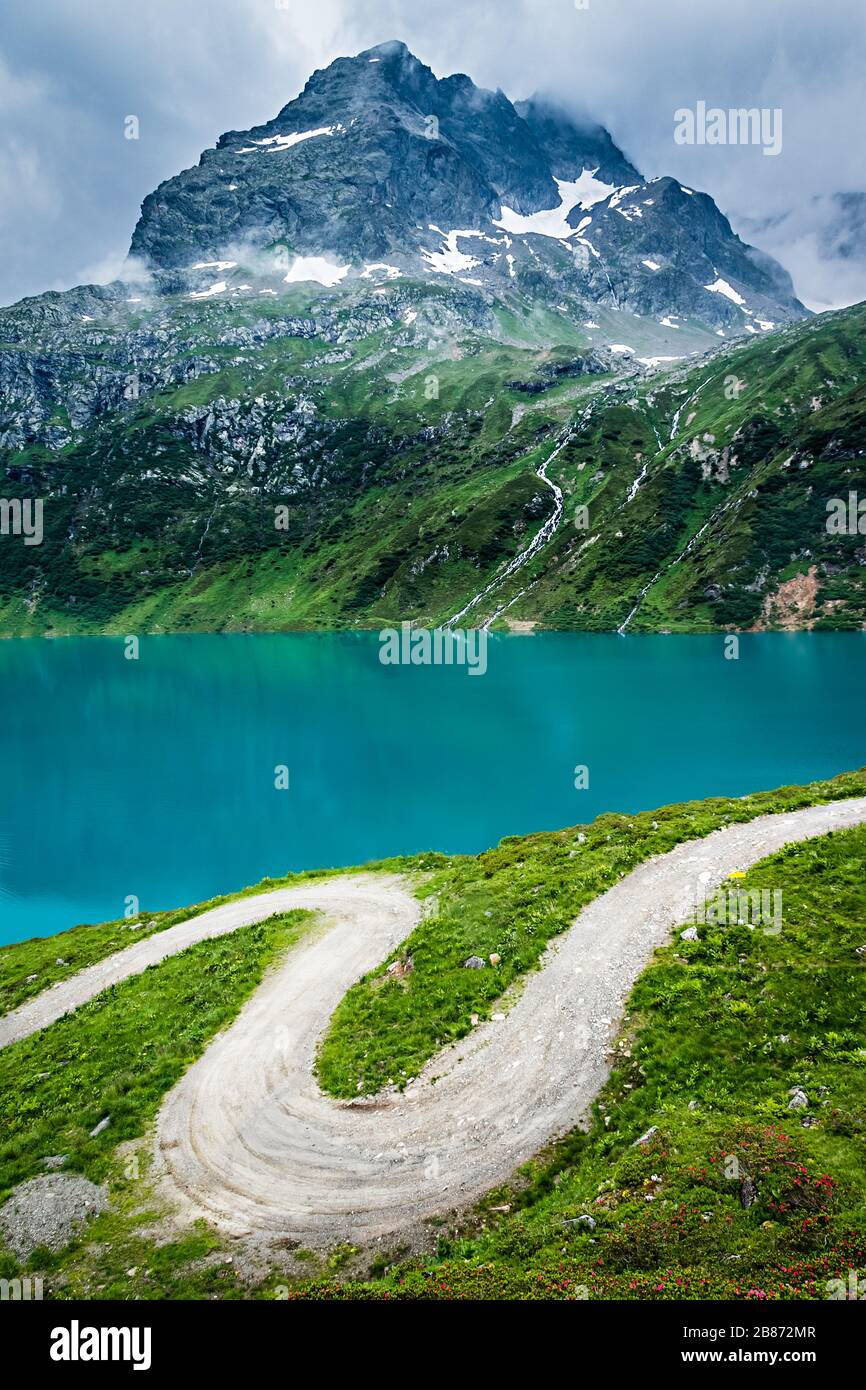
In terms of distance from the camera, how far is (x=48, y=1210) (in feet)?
49.4

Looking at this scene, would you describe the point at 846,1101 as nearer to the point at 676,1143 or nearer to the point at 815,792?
the point at 676,1143

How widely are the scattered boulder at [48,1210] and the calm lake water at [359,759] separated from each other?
28.2 metres

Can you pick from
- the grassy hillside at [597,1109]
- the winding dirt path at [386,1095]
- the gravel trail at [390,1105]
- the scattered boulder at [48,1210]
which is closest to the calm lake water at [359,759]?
the grassy hillside at [597,1109]

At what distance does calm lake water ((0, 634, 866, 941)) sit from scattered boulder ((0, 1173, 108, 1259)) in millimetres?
28222

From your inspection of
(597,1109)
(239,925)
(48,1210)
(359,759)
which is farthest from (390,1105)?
(359,759)

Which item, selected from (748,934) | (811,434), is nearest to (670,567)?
(811,434)

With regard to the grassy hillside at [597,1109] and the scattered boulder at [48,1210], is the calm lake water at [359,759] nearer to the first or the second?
the grassy hillside at [597,1109]

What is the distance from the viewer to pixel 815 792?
34.3 metres

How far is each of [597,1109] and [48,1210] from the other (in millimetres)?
12715

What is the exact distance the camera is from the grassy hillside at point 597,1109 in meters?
10.8

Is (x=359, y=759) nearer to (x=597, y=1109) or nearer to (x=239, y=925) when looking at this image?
(x=239, y=925)

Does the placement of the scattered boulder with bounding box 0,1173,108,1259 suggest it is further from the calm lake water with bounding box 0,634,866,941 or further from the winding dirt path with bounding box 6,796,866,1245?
the calm lake water with bounding box 0,634,866,941

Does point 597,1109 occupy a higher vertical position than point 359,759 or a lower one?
lower

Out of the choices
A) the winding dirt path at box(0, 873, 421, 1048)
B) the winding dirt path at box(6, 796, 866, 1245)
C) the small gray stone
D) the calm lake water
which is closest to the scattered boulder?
the winding dirt path at box(6, 796, 866, 1245)
